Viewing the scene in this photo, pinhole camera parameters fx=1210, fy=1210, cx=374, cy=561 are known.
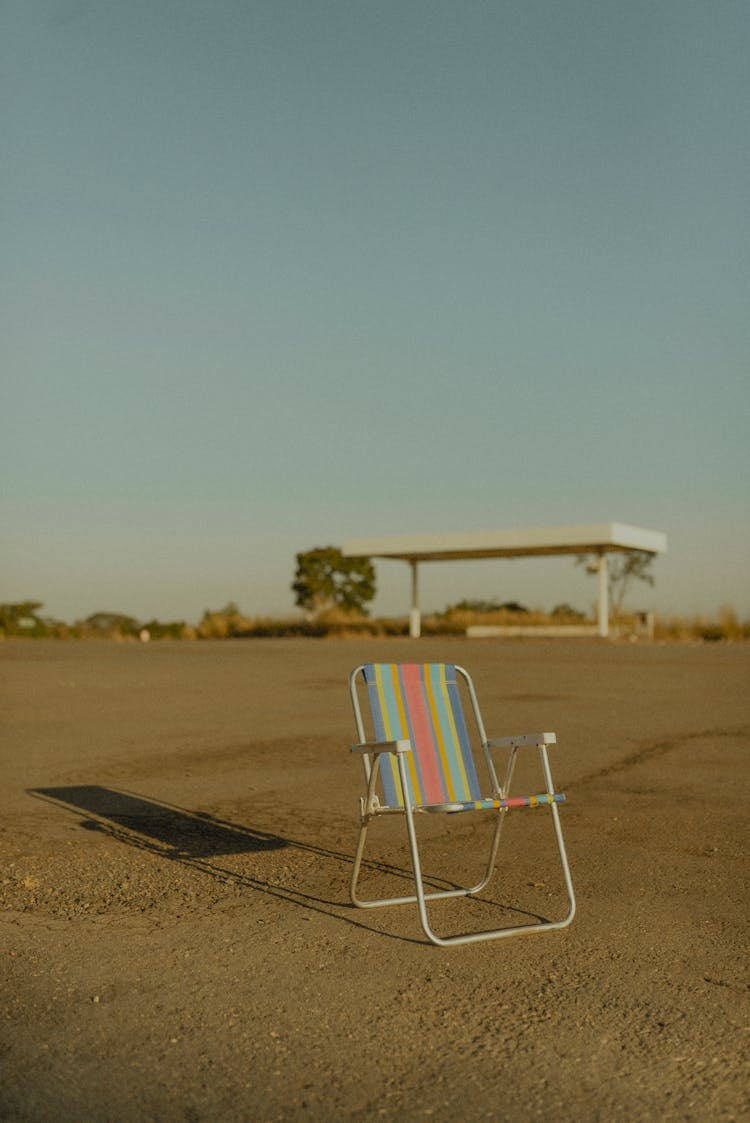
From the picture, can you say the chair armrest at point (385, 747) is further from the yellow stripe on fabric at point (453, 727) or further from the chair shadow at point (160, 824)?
the chair shadow at point (160, 824)

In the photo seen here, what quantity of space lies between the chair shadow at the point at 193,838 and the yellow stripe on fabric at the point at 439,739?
547 millimetres

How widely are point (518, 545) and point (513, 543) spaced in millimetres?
188

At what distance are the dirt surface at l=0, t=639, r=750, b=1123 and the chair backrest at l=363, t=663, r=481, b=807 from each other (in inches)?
20.0

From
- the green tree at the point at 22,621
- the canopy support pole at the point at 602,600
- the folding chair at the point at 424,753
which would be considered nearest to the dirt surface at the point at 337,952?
the folding chair at the point at 424,753

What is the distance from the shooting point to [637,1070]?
132 inches

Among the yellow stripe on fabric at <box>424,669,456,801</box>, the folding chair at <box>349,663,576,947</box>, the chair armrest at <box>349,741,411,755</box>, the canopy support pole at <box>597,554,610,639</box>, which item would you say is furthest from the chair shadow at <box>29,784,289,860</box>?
the canopy support pole at <box>597,554,610,639</box>

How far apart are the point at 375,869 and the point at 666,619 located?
36406mm

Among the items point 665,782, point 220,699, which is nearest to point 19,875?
point 665,782

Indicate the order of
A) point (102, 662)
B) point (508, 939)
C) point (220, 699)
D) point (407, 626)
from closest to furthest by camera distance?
point (508, 939) → point (220, 699) → point (102, 662) → point (407, 626)

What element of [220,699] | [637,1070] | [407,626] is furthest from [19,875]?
[407,626]

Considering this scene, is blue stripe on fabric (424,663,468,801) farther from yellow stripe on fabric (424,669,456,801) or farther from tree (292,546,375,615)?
tree (292,546,375,615)

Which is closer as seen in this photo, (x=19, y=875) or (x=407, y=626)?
(x=19, y=875)

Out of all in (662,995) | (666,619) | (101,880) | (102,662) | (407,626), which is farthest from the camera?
(407,626)

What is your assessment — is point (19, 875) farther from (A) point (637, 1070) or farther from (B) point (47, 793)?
(A) point (637, 1070)
